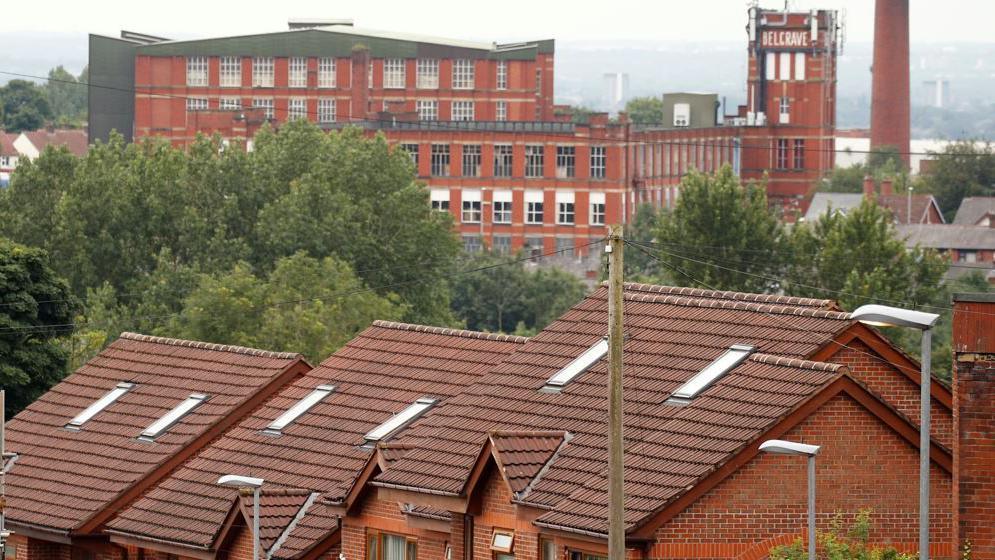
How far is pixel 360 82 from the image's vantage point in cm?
19412

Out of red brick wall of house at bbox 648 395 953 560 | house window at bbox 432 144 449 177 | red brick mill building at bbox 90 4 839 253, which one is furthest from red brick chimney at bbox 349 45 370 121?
red brick wall of house at bbox 648 395 953 560

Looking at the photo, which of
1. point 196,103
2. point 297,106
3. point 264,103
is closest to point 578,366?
point 196,103

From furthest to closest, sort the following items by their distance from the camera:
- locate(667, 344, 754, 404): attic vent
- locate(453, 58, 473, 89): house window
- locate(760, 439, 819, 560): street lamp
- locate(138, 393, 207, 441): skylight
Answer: locate(453, 58, 473, 89): house window < locate(138, 393, 207, 441): skylight < locate(667, 344, 754, 404): attic vent < locate(760, 439, 819, 560): street lamp

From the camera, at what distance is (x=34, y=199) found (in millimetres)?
123750

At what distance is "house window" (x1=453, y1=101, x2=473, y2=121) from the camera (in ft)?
642

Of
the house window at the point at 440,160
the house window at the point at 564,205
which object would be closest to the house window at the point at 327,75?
the house window at the point at 440,160

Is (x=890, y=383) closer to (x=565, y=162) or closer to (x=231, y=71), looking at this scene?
(x=565, y=162)

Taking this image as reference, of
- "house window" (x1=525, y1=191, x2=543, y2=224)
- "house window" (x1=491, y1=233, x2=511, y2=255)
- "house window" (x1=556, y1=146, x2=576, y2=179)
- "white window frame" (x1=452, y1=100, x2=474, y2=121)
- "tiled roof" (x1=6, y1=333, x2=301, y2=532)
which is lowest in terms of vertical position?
"house window" (x1=491, y1=233, x2=511, y2=255)

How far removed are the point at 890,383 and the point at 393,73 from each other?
166 metres

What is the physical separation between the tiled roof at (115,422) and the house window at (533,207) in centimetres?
12812

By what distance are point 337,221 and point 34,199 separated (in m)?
16.5

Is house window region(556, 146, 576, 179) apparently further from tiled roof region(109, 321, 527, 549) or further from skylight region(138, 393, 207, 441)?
tiled roof region(109, 321, 527, 549)

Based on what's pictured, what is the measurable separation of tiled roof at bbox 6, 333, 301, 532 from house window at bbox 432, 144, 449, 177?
131m

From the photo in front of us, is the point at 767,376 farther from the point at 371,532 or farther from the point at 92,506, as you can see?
the point at 92,506
